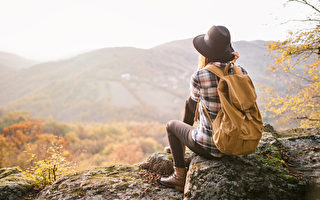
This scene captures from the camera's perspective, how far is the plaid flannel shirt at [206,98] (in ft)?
6.09

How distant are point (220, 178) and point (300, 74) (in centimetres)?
617

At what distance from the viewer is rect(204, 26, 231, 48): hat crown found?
188 centimetres

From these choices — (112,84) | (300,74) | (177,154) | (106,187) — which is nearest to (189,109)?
(177,154)

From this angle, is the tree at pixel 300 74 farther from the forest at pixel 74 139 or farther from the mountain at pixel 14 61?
the mountain at pixel 14 61

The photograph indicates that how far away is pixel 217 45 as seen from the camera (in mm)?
1917

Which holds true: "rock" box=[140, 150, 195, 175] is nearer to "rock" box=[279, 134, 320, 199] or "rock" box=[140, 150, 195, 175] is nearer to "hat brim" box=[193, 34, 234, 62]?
"rock" box=[279, 134, 320, 199]

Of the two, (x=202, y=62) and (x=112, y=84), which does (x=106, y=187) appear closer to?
(x=202, y=62)

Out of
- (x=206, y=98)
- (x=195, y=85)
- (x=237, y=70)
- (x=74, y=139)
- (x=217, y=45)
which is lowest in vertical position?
(x=74, y=139)

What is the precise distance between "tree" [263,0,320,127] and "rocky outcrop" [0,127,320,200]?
2.43 meters

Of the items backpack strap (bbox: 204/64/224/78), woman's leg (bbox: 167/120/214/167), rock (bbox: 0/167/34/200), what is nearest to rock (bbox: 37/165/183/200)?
woman's leg (bbox: 167/120/214/167)

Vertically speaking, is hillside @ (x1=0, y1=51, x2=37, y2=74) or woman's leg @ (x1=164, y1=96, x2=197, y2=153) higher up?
hillside @ (x1=0, y1=51, x2=37, y2=74)

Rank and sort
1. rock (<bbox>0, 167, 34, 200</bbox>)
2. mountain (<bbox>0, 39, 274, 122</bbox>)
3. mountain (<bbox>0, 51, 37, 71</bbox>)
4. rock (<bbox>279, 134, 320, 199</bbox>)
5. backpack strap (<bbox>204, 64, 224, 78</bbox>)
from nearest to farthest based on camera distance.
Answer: backpack strap (<bbox>204, 64, 224, 78</bbox>) < rock (<bbox>279, 134, 320, 199</bbox>) < rock (<bbox>0, 167, 34, 200</bbox>) < mountain (<bbox>0, 39, 274, 122</bbox>) < mountain (<bbox>0, 51, 37, 71</bbox>)

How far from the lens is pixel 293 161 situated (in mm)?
2680

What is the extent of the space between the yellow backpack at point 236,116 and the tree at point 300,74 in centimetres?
396
